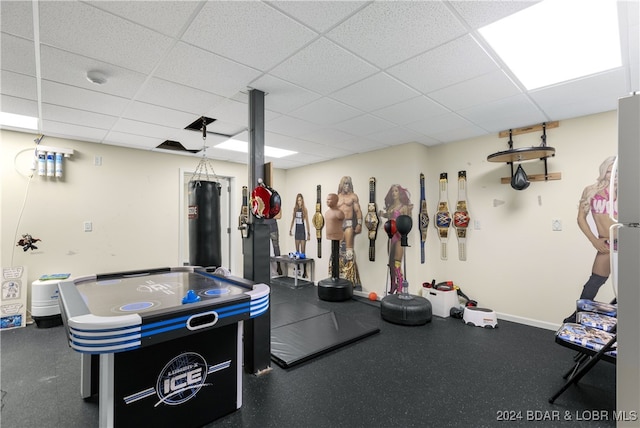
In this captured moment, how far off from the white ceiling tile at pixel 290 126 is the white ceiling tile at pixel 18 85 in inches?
86.4

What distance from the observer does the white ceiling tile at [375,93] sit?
2.61 m

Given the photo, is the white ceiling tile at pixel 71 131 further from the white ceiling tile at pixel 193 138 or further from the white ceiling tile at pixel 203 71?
the white ceiling tile at pixel 203 71

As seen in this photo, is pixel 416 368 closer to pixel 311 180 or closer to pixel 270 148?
pixel 270 148

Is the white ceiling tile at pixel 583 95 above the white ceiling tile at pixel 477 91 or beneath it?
beneath

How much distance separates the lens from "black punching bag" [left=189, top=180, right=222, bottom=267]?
290cm

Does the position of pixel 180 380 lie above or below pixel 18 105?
below

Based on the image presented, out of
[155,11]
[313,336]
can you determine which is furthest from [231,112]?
[313,336]

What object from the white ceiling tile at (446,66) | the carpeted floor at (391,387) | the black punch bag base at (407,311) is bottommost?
the carpeted floor at (391,387)

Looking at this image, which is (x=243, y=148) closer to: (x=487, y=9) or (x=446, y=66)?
(x=446, y=66)

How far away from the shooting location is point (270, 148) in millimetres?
4969

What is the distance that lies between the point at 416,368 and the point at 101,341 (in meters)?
2.51

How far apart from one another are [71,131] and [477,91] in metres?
4.99

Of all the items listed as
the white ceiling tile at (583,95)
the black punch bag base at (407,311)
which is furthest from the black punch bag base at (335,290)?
the white ceiling tile at (583,95)

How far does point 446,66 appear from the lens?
2.35m
